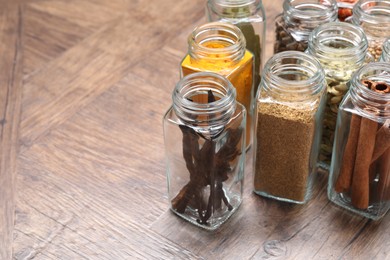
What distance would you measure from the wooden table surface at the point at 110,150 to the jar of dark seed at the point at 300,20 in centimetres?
20

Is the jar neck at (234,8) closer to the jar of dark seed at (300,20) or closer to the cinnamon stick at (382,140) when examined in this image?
the jar of dark seed at (300,20)

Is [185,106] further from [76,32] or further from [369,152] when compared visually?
[76,32]

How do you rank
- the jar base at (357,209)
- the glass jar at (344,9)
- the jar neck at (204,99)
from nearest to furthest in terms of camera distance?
the jar neck at (204,99), the jar base at (357,209), the glass jar at (344,9)

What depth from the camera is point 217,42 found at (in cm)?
104

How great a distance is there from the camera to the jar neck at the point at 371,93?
2.98 ft

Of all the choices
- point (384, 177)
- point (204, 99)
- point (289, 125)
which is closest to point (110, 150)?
point (204, 99)

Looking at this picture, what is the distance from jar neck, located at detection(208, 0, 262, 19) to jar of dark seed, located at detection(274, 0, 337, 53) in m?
0.05

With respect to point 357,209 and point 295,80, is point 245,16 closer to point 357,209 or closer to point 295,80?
point 295,80

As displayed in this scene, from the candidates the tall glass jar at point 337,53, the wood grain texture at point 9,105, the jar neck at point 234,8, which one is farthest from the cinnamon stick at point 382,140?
the wood grain texture at point 9,105

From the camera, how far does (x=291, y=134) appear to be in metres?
0.96

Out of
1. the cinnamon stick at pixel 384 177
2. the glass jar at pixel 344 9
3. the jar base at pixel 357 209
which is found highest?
the glass jar at pixel 344 9

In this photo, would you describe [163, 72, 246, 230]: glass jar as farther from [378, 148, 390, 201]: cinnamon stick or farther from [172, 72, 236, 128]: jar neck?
[378, 148, 390, 201]: cinnamon stick

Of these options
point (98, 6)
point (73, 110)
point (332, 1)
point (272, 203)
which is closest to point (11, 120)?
point (73, 110)

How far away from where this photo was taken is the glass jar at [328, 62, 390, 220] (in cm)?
92
